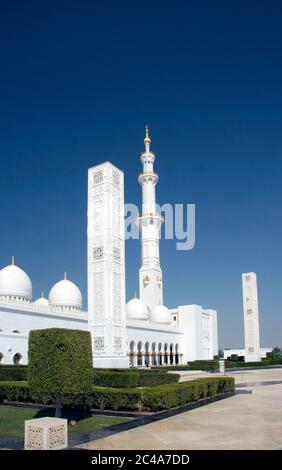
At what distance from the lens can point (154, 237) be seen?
164 feet

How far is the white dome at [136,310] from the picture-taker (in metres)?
46.9

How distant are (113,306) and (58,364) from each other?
13642 mm

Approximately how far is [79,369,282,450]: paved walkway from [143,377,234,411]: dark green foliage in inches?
28.4

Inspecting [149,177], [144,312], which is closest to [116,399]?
[144,312]

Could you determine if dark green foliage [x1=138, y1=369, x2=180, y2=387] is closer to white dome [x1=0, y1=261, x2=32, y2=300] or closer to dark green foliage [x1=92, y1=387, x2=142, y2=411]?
dark green foliage [x1=92, y1=387, x2=142, y2=411]

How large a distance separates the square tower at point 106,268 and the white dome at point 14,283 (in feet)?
38.1

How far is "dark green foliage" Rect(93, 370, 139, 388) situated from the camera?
15.3 meters

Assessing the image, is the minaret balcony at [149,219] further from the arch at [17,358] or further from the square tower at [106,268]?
the square tower at [106,268]

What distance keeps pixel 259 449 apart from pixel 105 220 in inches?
691

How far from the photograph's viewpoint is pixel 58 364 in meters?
10.1

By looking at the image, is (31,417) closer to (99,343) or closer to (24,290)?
(99,343)

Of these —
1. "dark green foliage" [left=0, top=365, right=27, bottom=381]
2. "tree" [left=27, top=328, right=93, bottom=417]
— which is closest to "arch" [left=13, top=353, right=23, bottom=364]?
"dark green foliage" [left=0, top=365, right=27, bottom=381]
